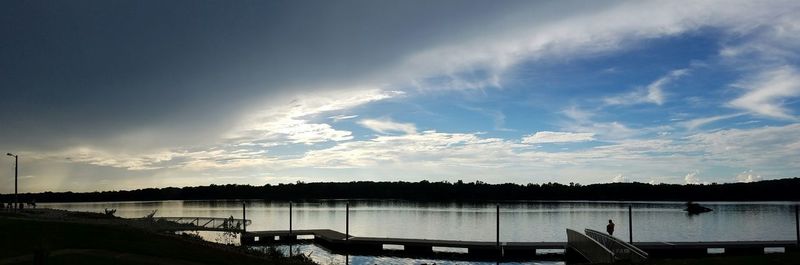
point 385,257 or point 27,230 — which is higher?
point 27,230

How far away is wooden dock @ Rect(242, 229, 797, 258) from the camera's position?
116ft

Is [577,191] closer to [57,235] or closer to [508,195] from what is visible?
[508,195]

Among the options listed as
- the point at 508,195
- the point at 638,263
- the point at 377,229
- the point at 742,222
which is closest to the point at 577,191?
the point at 508,195

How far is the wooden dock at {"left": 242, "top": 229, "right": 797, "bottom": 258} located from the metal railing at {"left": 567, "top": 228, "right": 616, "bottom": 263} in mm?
1902

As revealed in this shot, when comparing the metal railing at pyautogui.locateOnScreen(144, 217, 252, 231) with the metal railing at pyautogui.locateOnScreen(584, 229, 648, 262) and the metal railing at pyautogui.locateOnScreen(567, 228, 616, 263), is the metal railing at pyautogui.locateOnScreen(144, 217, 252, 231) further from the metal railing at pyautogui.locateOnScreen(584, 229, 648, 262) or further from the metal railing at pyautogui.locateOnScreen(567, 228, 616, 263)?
the metal railing at pyautogui.locateOnScreen(584, 229, 648, 262)

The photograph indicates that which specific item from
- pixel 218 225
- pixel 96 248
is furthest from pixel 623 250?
pixel 218 225

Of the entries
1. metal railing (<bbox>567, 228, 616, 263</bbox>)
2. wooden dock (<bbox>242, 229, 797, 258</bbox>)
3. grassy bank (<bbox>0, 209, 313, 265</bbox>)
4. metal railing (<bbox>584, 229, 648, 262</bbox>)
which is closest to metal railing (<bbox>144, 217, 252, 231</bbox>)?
wooden dock (<bbox>242, 229, 797, 258</bbox>)

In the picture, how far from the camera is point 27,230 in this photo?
26.4 m

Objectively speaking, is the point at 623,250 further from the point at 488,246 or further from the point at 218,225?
the point at 218,225

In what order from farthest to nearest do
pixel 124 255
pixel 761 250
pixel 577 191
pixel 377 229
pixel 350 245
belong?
pixel 577 191, pixel 377 229, pixel 350 245, pixel 761 250, pixel 124 255

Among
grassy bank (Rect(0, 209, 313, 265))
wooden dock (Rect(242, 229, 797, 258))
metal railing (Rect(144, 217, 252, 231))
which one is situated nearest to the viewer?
grassy bank (Rect(0, 209, 313, 265))

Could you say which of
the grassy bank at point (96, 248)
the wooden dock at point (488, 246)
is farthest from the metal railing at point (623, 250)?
the grassy bank at point (96, 248)

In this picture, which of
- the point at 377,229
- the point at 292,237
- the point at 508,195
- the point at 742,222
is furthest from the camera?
the point at 508,195

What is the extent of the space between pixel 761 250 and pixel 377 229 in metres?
38.4
